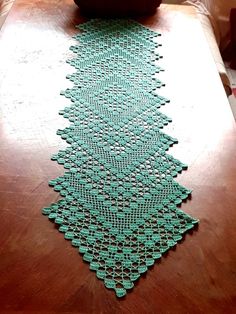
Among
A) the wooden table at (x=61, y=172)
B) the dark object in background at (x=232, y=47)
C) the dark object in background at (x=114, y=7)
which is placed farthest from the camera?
the dark object in background at (x=232, y=47)

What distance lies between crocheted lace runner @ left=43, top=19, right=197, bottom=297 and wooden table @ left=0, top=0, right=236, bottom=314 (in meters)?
0.03

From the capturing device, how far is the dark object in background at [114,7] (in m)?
1.57

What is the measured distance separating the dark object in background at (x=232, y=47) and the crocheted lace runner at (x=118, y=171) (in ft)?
2.91

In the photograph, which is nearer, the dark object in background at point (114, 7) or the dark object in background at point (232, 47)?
the dark object in background at point (114, 7)

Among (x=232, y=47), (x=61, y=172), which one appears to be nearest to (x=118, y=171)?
(x=61, y=172)

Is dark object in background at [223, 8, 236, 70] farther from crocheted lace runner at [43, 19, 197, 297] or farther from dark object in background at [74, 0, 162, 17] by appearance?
crocheted lace runner at [43, 19, 197, 297]

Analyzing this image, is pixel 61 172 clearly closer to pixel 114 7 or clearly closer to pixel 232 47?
pixel 114 7

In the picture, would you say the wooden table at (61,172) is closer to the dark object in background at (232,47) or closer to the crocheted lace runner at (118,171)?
the crocheted lace runner at (118,171)

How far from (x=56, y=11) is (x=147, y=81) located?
558 mm

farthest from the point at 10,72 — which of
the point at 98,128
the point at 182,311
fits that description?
the point at 182,311

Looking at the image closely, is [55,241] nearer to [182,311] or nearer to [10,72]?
[182,311]

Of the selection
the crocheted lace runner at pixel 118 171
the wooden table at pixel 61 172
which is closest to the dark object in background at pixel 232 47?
the wooden table at pixel 61 172

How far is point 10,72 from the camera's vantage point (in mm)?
1282

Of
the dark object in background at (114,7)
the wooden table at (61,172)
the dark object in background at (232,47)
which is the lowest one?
the dark object in background at (232,47)
